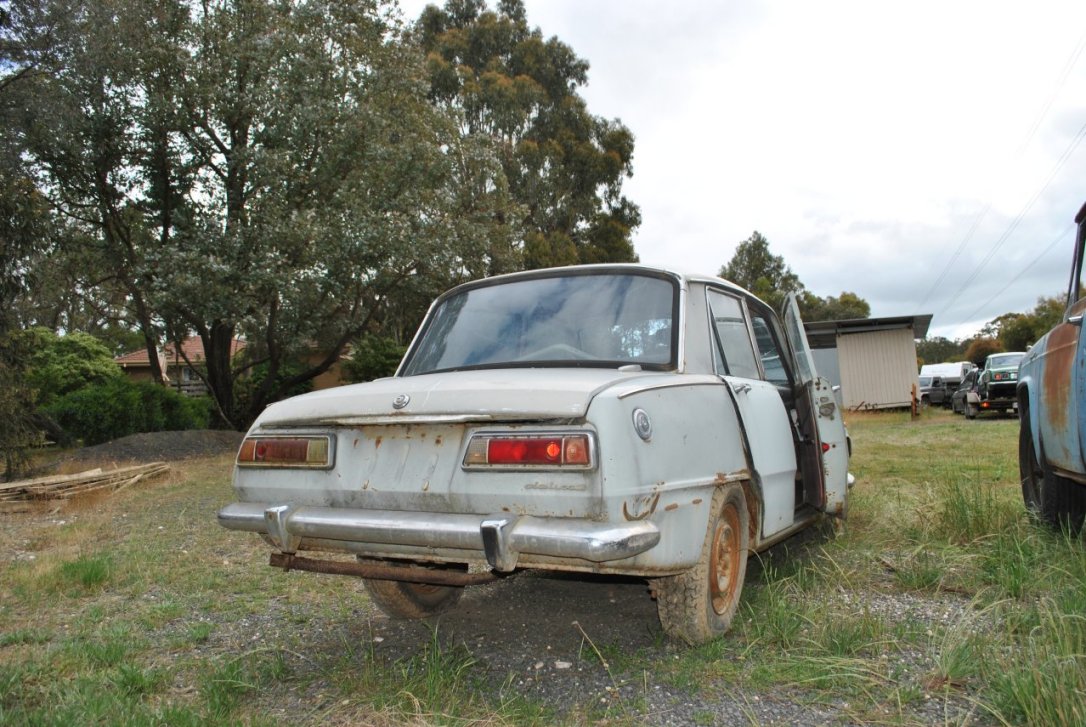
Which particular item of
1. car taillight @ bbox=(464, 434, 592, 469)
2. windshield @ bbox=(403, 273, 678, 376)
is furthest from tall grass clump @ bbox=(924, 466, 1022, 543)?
car taillight @ bbox=(464, 434, 592, 469)

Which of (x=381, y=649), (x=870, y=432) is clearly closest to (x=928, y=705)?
(x=381, y=649)

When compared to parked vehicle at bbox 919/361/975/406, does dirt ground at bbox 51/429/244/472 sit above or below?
below

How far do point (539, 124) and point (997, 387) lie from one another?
67.9 ft

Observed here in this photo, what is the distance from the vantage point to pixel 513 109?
107 ft

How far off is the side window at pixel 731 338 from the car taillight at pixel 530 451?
134cm

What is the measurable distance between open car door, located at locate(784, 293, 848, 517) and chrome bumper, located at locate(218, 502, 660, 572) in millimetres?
2278

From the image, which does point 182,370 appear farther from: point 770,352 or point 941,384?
point 770,352

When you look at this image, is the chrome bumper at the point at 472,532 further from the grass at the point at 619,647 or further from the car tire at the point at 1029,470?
the car tire at the point at 1029,470

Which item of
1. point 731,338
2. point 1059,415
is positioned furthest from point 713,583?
point 1059,415

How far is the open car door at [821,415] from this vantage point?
15.4 ft

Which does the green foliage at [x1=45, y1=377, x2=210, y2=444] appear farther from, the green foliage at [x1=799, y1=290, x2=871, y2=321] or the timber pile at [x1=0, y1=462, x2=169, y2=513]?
the green foliage at [x1=799, y1=290, x2=871, y2=321]

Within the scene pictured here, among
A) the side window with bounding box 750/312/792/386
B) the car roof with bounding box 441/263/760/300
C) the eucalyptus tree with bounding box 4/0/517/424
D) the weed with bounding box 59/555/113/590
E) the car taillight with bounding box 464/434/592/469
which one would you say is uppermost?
the eucalyptus tree with bounding box 4/0/517/424

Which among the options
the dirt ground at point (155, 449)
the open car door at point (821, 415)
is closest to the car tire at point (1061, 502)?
the open car door at point (821, 415)

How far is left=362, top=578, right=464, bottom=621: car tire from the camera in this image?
396cm
